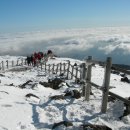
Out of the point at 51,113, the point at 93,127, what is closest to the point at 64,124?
the point at 93,127

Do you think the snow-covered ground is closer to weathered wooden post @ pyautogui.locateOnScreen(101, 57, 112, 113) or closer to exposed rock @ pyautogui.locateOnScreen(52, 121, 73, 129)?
exposed rock @ pyautogui.locateOnScreen(52, 121, 73, 129)

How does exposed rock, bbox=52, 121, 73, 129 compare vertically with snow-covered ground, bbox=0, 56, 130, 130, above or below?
above

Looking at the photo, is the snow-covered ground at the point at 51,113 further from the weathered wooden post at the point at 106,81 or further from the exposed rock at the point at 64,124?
the weathered wooden post at the point at 106,81


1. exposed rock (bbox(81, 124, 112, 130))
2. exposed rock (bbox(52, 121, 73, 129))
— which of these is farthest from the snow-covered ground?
exposed rock (bbox(81, 124, 112, 130))

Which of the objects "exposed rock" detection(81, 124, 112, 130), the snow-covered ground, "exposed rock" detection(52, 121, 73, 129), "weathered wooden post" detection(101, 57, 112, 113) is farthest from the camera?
"weathered wooden post" detection(101, 57, 112, 113)

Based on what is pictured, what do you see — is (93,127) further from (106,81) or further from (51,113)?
(106,81)

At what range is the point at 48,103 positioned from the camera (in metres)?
12.3

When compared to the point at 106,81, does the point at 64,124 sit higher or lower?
lower

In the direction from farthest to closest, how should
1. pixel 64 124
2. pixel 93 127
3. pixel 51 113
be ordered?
pixel 51 113
pixel 64 124
pixel 93 127

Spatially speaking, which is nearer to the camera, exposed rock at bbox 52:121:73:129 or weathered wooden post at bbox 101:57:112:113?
exposed rock at bbox 52:121:73:129

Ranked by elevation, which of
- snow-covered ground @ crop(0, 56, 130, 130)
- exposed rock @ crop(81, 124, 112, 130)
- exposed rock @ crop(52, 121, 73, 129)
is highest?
exposed rock @ crop(81, 124, 112, 130)

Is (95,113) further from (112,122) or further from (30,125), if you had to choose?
(30,125)

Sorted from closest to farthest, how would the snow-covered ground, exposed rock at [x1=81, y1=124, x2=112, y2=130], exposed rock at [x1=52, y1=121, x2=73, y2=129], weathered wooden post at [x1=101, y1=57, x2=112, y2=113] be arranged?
exposed rock at [x1=81, y1=124, x2=112, y2=130] → exposed rock at [x1=52, y1=121, x2=73, y2=129] → the snow-covered ground → weathered wooden post at [x1=101, y1=57, x2=112, y2=113]

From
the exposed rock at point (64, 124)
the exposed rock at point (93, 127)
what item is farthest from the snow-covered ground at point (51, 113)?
the exposed rock at point (93, 127)
